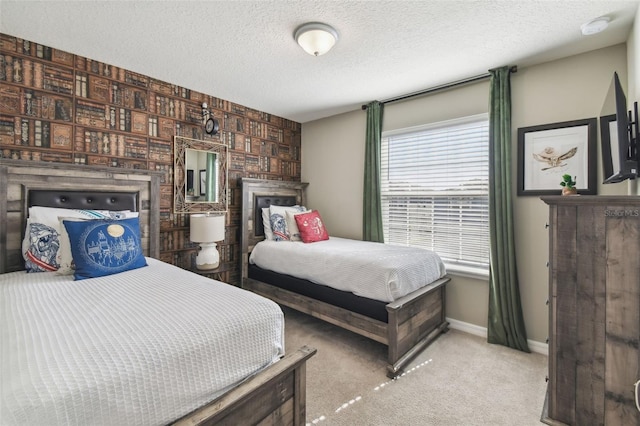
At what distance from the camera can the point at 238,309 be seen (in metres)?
1.30

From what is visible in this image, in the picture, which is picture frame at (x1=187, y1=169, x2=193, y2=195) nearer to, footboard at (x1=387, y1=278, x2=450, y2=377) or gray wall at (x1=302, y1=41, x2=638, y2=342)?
gray wall at (x1=302, y1=41, x2=638, y2=342)

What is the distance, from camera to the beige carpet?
5.62 feet

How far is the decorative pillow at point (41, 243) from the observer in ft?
6.35

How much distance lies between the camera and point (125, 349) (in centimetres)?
96

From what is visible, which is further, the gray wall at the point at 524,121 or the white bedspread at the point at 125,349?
the gray wall at the point at 524,121

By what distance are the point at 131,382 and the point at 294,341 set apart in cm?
187

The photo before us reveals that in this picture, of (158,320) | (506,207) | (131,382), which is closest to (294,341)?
(158,320)

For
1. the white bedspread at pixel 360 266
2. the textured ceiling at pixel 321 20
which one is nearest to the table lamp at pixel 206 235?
the white bedspread at pixel 360 266

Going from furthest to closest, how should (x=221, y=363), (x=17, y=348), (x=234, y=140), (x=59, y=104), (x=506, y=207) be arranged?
(x=234, y=140) → (x=506, y=207) → (x=59, y=104) → (x=221, y=363) → (x=17, y=348)

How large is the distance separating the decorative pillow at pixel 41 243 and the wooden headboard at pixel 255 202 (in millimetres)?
1795

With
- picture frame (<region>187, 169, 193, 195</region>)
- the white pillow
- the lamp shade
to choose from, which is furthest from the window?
the white pillow

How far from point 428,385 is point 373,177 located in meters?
2.25

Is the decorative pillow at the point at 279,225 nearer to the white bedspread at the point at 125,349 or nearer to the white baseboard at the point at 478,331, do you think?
the white bedspread at the point at 125,349

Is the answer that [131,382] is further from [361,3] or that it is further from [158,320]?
[361,3]
